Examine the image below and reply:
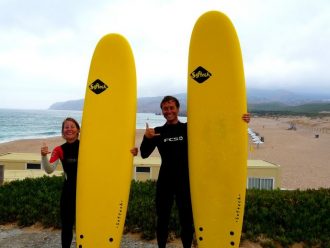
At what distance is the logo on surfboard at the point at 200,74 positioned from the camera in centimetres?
413

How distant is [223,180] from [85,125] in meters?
1.82

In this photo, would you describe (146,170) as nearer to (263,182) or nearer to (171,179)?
(263,182)

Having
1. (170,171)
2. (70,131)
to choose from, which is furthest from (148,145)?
(70,131)

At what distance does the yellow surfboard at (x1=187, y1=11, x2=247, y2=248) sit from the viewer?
3.98 meters

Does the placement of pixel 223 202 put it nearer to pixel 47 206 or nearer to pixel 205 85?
pixel 205 85

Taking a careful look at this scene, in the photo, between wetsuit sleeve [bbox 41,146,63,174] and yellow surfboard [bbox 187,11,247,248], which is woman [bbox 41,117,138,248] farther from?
yellow surfboard [bbox 187,11,247,248]

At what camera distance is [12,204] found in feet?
19.2

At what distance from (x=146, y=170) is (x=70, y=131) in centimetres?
733

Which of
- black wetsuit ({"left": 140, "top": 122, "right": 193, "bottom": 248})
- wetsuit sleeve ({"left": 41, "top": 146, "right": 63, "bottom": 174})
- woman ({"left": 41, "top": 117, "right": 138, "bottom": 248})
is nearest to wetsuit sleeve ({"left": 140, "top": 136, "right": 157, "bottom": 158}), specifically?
black wetsuit ({"left": 140, "top": 122, "right": 193, "bottom": 248})

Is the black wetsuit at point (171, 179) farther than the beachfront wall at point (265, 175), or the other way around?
the beachfront wall at point (265, 175)

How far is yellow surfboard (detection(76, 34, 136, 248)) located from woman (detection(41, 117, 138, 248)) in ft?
0.54

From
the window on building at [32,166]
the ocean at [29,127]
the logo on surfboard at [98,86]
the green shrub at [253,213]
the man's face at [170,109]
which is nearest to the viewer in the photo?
the man's face at [170,109]

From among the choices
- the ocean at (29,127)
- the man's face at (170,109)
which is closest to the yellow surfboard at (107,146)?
the man's face at (170,109)

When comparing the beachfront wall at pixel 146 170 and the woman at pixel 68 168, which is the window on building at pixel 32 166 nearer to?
the beachfront wall at pixel 146 170
